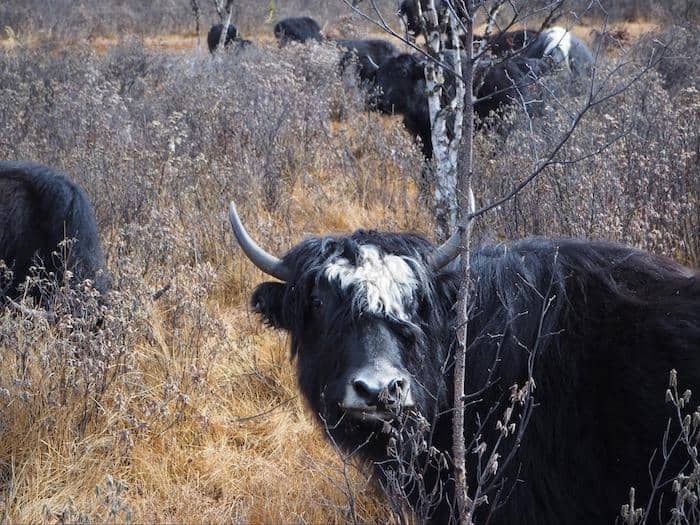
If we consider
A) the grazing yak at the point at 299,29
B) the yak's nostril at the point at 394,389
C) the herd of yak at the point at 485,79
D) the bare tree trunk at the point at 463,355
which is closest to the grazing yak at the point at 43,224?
the yak's nostril at the point at 394,389

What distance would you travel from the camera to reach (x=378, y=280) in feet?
10.2

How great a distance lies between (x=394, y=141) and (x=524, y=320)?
5.51 meters

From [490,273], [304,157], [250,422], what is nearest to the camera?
[490,273]

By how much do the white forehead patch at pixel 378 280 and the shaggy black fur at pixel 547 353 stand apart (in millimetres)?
43

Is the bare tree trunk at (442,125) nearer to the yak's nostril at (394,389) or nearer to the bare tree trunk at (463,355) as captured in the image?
the bare tree trunk at (463,355)

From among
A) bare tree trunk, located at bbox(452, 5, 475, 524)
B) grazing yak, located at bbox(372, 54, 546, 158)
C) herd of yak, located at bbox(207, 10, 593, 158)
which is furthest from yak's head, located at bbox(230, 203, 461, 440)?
grazing yak, located at bbox(372, 54, 546, 158)

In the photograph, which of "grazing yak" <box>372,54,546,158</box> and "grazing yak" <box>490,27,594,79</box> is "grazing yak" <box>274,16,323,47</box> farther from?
"grazing yak" <box>372,54,546,158</box>

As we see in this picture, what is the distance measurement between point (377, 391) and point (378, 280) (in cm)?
52

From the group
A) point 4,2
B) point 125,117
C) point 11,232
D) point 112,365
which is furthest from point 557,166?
point 4,2

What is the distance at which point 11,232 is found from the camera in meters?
5.75

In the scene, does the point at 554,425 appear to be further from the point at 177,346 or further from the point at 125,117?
the point at 125,117

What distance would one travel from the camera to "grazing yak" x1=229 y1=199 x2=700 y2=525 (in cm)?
297

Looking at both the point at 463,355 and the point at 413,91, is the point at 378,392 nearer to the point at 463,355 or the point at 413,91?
the point at 463,355

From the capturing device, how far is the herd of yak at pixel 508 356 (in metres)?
2.96
